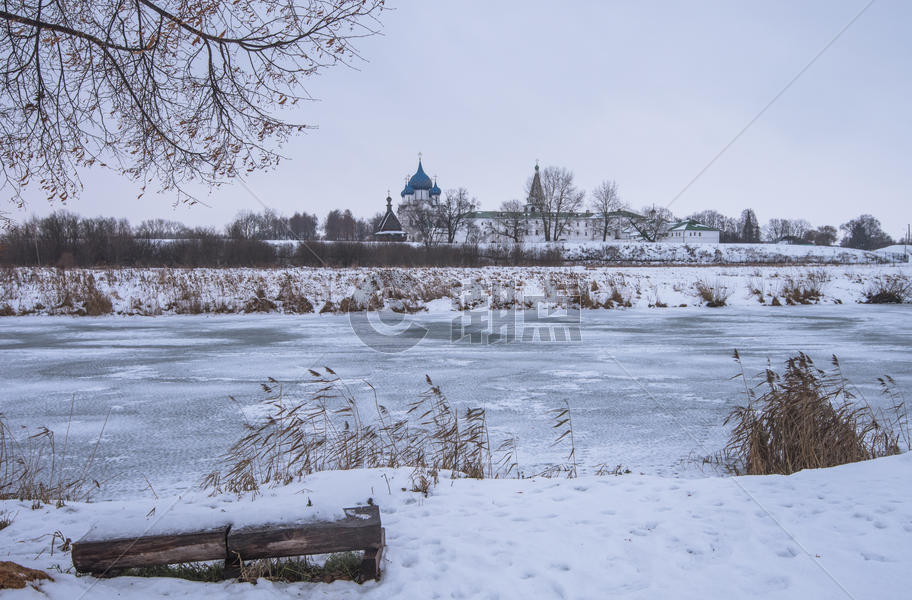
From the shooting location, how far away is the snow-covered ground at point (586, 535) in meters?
2.47

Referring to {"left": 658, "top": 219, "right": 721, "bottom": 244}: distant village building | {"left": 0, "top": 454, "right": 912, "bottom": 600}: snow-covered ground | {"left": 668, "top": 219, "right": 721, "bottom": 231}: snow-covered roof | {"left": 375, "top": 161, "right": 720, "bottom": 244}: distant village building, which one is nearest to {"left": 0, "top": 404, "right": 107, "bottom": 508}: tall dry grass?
{"left": 0, "top": 454, "right": 912, "bottom": 600}: snow-covered ground

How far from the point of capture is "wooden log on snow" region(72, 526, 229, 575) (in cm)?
243

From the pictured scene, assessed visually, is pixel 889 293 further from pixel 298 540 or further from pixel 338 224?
pixel 338 224

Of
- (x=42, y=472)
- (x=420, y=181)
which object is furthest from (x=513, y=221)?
(x=42, y=472)

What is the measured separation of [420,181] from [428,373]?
98.1 meters

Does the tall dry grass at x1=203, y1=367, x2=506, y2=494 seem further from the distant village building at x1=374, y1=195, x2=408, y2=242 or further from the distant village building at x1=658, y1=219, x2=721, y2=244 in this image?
the distant village building at x1=658, y1=219, x2=721, y2=244

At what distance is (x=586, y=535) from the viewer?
9.70 ft

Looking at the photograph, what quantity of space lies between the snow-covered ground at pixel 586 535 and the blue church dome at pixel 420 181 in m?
101

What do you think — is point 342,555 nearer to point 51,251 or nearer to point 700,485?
point 700,485

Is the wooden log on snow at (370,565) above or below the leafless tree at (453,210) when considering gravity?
below

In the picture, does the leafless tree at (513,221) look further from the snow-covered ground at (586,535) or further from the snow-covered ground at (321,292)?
the snow-covered ground at (586,535)

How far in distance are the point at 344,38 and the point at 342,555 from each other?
11.1 feet

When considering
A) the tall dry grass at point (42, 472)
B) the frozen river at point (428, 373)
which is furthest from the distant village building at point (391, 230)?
the tall dry grass at point (42, 472)

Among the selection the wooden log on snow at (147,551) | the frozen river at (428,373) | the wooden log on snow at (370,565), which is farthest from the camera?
the frozen river at (428,373)
